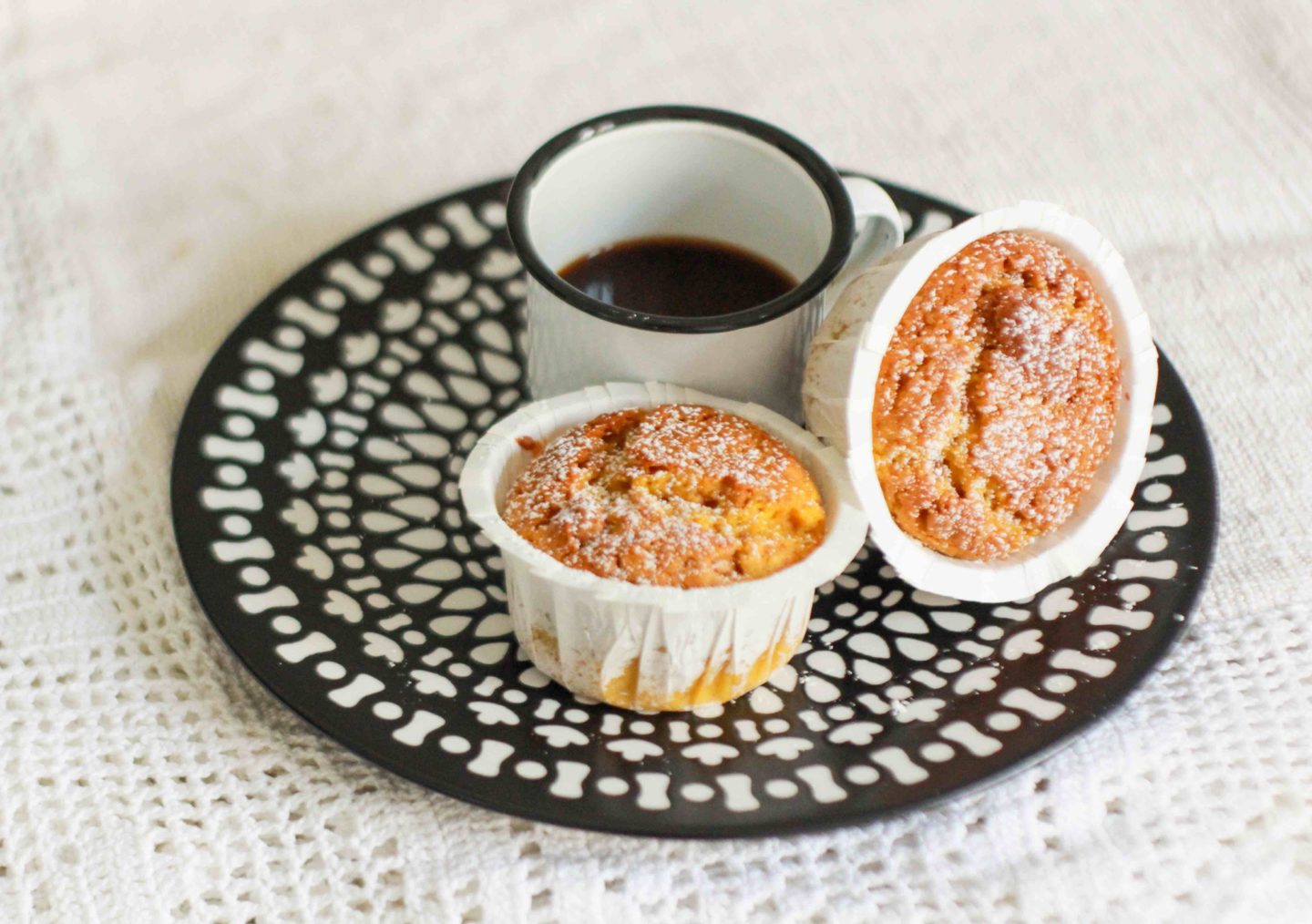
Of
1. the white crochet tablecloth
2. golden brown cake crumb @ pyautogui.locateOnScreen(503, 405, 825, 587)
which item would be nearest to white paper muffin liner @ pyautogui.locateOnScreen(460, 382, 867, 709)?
golden brown cake crumb @ pyautogui.locateOnScreen(503, 405, 825, 587)

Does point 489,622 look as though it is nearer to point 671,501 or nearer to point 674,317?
point 671,501

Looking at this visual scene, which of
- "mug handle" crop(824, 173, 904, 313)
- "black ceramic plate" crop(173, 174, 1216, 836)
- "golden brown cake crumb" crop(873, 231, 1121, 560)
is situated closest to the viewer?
"black ceramic plate" crop(173, 174, 1216, 836)

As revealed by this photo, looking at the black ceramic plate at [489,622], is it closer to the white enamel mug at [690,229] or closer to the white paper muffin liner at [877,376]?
the white paper muffin liner at [877,376]

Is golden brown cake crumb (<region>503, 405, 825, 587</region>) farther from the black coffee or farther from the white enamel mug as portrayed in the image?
the black coffee

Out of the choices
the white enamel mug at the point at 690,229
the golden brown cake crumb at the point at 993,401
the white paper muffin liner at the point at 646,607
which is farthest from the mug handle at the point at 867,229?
the white paper muffin liner at the point at 646,607

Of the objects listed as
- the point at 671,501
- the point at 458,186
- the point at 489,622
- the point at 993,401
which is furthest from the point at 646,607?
the point at 458,186

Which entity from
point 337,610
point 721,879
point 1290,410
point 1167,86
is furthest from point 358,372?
point 1167,86

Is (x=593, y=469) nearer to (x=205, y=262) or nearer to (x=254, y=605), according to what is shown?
(x=254, y=605)
